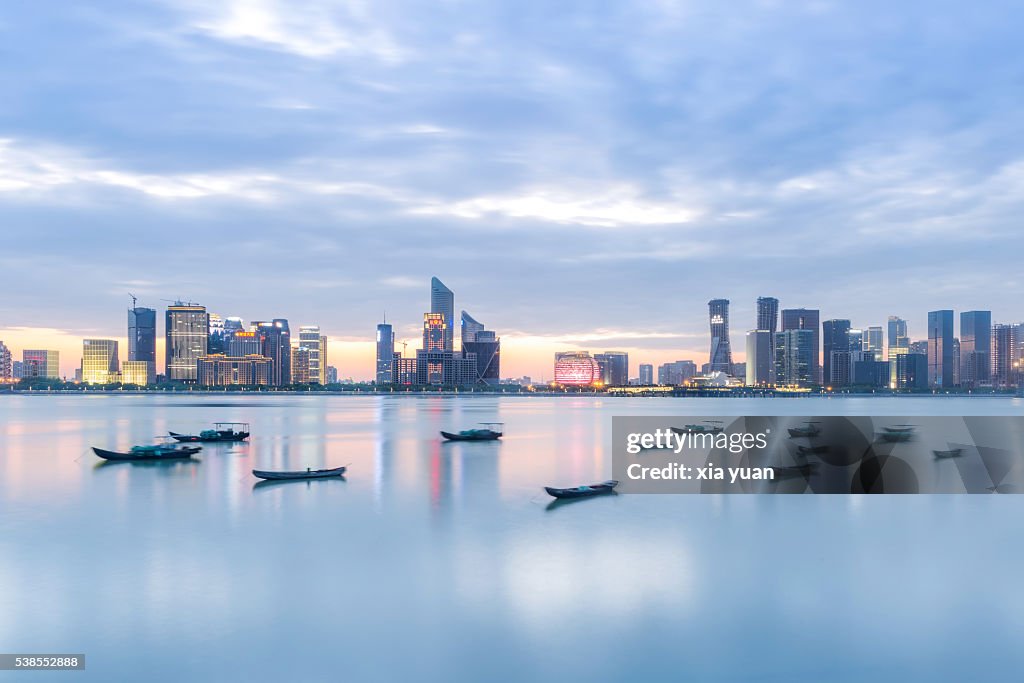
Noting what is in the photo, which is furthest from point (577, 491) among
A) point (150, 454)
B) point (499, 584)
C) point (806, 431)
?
point (806, 431)

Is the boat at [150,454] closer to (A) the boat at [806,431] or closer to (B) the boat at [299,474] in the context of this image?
(B) the boat at [299,474]

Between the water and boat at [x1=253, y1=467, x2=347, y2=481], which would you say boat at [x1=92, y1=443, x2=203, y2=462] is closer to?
the water

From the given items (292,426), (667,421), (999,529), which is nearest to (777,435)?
(667,421)

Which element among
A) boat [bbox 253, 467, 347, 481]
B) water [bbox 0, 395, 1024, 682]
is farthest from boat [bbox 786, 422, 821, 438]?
boat [bbox 253, 467, 347, 481]

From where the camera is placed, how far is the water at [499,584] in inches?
806

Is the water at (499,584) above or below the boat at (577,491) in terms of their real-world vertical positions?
below

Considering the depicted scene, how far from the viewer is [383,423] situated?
126 m

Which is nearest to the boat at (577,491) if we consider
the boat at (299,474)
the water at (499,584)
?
the water at (499,584)

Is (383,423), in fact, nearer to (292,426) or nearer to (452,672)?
(292,426)

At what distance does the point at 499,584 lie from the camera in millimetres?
27453

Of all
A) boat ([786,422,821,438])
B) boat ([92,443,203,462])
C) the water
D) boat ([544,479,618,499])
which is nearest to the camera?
the water

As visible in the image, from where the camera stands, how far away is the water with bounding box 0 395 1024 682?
20484 millimetres

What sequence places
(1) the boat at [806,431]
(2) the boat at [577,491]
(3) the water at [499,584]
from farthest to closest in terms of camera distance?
(1) the boat at [806,431], (2) the boat at [577,491], (3) the water at [499,584]

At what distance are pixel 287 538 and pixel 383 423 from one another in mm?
92765
